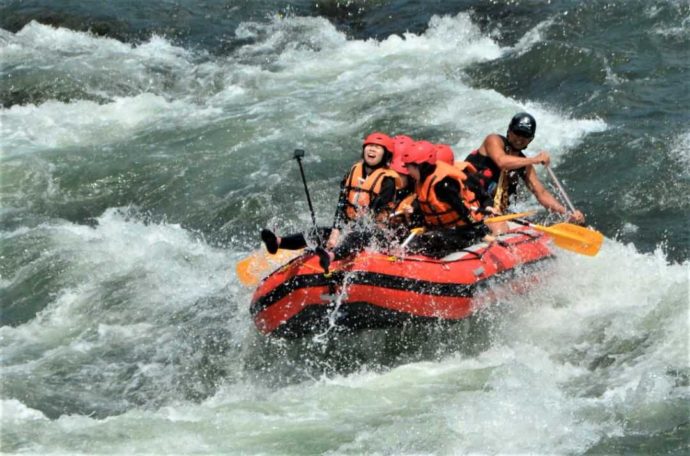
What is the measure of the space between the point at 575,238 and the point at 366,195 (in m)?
1.70

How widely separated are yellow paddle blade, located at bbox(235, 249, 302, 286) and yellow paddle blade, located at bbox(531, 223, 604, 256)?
1998 mm

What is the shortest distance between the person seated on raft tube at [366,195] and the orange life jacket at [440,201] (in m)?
0.23

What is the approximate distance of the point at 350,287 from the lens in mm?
7207

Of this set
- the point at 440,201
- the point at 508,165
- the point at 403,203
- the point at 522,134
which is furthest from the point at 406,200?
the point at 522,134

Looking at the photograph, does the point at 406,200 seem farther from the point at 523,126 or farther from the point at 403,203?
the point at 523,126

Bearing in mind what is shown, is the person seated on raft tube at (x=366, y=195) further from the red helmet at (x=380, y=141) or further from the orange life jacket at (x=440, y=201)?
the orange life jacket at (x=440, y=201)

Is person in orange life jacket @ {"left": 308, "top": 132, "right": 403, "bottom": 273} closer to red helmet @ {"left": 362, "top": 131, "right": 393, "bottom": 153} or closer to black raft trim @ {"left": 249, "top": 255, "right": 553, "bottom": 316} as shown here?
red helmet @ {"left": 362, "top": 131, "right": 393, "bottom": 153}

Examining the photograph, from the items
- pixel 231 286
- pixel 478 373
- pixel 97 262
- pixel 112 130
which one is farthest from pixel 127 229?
pixel 478 373

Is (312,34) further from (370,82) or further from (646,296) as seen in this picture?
(646,296)

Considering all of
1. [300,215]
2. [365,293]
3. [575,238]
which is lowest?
[300,215]

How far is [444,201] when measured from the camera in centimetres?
761

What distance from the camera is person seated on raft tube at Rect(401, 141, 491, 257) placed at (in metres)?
7.55

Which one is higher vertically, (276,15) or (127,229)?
(276,15)

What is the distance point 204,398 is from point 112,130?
6345 mm
